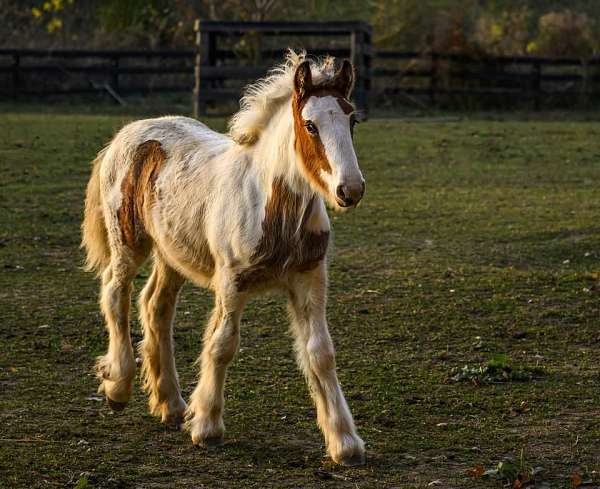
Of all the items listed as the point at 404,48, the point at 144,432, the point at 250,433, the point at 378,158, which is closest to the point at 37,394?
the point at 144,432

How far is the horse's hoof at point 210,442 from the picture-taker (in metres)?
5.47

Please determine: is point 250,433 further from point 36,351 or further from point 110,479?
point 36,351

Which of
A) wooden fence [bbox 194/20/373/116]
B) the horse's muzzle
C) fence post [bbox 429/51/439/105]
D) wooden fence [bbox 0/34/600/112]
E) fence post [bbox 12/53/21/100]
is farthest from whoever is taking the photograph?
fence post [bbox 429/51/439/105]

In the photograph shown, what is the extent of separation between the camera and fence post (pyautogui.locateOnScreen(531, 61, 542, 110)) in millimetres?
26219

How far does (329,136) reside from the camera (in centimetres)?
492

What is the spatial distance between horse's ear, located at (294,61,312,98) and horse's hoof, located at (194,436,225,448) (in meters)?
1.74

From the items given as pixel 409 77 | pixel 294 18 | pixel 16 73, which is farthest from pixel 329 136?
pixel 294 18

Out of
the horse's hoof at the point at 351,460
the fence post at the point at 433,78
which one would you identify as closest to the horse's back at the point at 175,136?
the horse's hoof at the point at 351,460

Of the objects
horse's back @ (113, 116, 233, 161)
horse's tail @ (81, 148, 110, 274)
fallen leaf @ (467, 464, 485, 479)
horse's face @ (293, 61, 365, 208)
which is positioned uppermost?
horse's face @ (293, 61, 365, 208)

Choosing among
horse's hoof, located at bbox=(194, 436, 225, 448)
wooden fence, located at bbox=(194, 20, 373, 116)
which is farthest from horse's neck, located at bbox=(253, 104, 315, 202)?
wooden fence, located at bbox=(194, 20, 373, 116)

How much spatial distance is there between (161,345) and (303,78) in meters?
1.88

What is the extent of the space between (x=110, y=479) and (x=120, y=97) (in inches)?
880

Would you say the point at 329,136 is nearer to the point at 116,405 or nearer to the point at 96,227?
the point at 116,405

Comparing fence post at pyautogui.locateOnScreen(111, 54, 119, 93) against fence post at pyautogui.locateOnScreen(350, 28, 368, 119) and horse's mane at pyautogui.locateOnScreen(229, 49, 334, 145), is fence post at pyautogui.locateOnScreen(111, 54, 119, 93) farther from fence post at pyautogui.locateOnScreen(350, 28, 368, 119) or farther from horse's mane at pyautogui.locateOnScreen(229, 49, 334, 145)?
horse's mane at pyautogui.locateOnScreen(229, 49, 334, 145)
